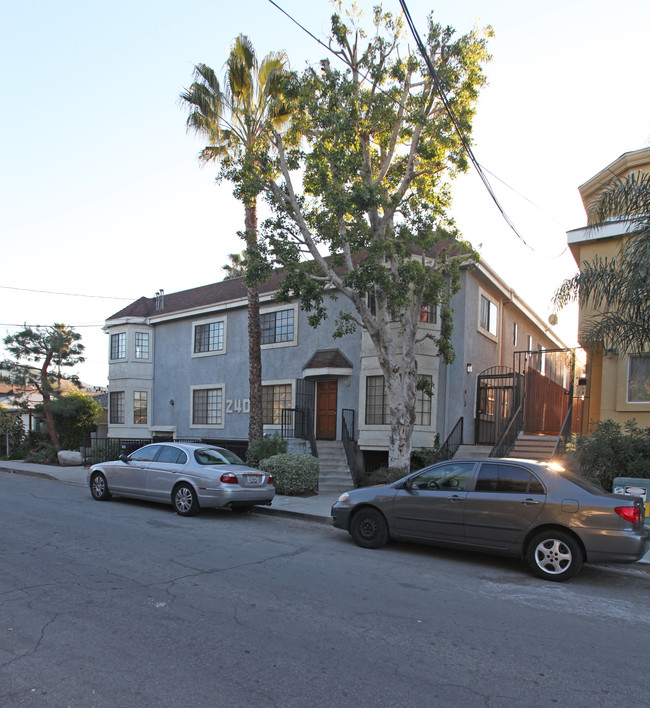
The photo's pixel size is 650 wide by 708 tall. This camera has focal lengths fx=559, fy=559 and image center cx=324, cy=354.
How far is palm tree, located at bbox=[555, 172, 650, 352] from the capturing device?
9.62 metres

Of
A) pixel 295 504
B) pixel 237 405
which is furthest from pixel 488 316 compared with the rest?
pixel 295 504

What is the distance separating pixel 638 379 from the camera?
1305cm

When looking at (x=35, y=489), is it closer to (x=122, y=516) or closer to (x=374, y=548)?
(x=122, y=516)

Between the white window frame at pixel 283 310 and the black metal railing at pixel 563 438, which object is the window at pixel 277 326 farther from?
the black metal railing at pixel 563 438

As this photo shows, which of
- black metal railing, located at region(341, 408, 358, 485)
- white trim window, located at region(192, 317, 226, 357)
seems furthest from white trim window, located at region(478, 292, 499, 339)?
white trim window, located at region(192, 317, 226, 357)

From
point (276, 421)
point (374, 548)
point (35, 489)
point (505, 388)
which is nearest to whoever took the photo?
point (374, 548)

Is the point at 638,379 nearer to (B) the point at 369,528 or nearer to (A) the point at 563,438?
(A) the point at 563,438

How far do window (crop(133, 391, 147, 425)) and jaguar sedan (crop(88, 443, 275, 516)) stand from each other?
41.3 feet

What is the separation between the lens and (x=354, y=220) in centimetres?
1353

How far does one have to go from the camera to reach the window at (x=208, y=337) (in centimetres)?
2245

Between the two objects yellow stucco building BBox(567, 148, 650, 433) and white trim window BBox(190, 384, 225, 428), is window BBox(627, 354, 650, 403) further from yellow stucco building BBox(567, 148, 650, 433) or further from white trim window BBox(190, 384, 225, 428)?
white trim window BBox(190, 384, 225, 428)

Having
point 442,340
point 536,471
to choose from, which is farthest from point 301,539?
point 442,340

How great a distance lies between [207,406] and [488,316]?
11479 mm

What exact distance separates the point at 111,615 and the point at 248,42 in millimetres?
15132
